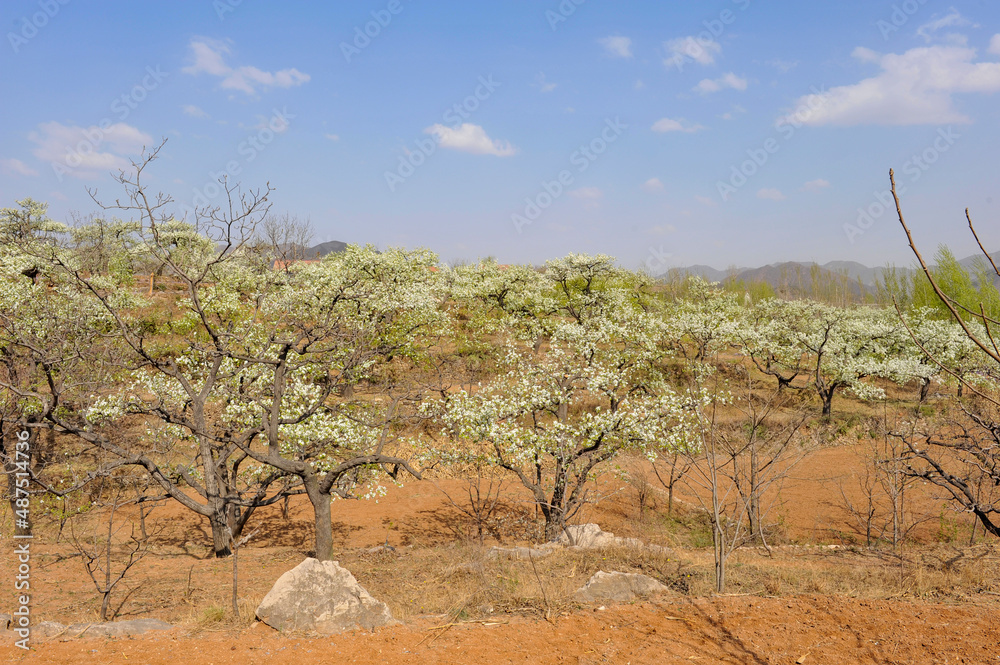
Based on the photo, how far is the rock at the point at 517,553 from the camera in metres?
13.0

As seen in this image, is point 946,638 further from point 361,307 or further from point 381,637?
point 361,307

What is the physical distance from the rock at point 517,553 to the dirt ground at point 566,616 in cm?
47

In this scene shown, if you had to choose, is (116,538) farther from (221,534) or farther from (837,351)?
(837,351)

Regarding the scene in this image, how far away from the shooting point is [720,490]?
21703 millimetres

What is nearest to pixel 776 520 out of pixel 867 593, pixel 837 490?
pixel 837 490

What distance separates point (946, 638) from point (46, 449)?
27.7m

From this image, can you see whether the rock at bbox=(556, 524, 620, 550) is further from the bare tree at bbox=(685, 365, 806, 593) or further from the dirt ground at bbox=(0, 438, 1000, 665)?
the bare tree at bbox=(685, 365, 806, 593)

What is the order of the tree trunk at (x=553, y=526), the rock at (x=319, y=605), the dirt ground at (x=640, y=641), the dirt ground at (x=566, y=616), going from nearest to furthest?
the dirt ground at (x=640, y=641), the dirt ground at (x=566, y=616), the rock at (x=319, y=605), the tree trunk at (x=553, y=526)

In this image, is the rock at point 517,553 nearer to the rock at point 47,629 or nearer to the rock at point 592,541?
the rock at point 592,541

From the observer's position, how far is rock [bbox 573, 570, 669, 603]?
10.3 metres

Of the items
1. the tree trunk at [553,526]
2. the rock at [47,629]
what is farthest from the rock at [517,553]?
the rock at [47,629]

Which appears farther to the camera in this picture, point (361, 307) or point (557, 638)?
point (361, 307)

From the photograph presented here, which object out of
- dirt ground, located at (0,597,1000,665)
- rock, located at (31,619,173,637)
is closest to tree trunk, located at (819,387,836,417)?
dirt ground, located at (0,597,1000,665)

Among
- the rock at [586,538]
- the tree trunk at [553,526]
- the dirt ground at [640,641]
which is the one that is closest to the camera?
the dirt ground at [640,641]
